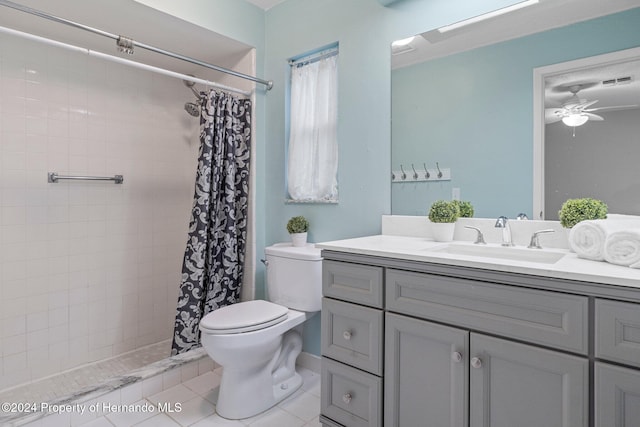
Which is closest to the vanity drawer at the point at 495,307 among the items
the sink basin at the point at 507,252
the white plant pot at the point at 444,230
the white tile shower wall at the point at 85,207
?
the sink basin at the point at 507,252

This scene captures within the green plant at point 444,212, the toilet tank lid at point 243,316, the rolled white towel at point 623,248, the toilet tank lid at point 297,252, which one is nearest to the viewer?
the rolled white towel at point 623,248

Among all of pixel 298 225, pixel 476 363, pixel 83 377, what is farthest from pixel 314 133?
pixel 83 377

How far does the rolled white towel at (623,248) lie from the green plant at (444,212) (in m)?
0.58

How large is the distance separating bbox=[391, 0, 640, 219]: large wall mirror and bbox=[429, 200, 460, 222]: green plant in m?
0.12

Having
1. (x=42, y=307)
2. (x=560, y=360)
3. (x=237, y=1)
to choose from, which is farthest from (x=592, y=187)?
(x=42, y=307)

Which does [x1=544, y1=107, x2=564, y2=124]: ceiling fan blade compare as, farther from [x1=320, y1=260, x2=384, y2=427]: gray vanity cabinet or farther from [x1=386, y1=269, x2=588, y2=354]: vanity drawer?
[x1=320, y1=260, x2=384, y2=427]: gray vanity cabinet

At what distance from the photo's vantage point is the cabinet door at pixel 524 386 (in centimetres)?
93

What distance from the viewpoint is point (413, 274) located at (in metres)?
1.23

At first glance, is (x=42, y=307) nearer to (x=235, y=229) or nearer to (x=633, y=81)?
(x=235, y=229)

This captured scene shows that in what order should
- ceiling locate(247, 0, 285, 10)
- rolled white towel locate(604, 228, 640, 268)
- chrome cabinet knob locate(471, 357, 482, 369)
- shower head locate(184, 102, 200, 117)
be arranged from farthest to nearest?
shower head locate(184, 102, 200, 117) → ceiling locate(247, 0, 285, 10) → chrome cabinet knob locate(471, 357, 482, 369) → rolled white towel locate(604, 228, 640, 268)

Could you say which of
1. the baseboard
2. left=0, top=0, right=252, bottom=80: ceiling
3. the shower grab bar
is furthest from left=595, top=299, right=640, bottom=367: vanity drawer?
the shower grab bar

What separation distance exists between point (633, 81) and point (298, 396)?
2.07 metres

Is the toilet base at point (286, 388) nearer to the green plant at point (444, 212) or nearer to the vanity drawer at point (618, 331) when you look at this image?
the green plant at point (444, 212)

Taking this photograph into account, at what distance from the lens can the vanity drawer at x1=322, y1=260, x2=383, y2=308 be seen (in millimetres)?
1324
